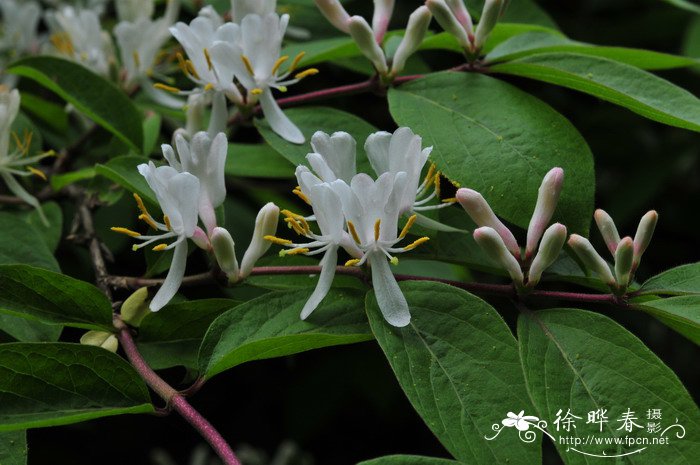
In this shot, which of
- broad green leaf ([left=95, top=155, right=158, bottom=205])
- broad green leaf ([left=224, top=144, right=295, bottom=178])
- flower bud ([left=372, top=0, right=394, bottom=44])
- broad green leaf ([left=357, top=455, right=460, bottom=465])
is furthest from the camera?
broad green leaf ([left=224, top=144, right=295, bottom=178])

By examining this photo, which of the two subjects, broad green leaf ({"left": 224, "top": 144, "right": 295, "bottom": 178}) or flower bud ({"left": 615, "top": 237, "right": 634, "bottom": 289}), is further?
broad green leaf ({"left": 224, "top": 144, "right": 295, "bottom": 178})

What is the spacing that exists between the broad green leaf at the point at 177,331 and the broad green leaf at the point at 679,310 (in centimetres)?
37

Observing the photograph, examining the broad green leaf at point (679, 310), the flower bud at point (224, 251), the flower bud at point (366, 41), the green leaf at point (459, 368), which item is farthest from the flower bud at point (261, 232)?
the broad green leaf at point (679, 310)

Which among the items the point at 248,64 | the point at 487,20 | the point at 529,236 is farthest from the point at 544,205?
the point at 248,64

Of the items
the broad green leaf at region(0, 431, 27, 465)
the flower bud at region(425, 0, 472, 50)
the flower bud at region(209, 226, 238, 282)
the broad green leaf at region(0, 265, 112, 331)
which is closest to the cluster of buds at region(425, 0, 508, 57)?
the flower bud at region(425, 0, 472, 50)

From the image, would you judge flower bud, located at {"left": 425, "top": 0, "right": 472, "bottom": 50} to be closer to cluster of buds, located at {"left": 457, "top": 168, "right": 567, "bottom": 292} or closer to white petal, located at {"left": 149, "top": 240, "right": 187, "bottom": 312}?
cluster of buds, located at {"left": 457, "top": 168, "right": 567, "bottom": 292}

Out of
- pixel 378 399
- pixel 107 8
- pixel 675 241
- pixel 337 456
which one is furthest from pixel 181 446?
pixel 675 241

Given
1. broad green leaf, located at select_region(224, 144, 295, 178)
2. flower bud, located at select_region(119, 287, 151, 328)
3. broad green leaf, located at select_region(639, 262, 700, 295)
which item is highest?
broad green leaf, located at select_region(639, 262, 700, 295)

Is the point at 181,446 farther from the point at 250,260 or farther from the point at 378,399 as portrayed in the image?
the point at 250,260

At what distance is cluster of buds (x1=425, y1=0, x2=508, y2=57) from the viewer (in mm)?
930

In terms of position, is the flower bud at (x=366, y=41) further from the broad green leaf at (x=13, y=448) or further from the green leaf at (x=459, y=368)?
the broad green leaf at (x=13, y=448)

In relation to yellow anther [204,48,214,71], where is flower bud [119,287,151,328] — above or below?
below

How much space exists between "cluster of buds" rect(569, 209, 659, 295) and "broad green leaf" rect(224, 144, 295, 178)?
449 millimetres

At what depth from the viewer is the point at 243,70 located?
0.96 meters
